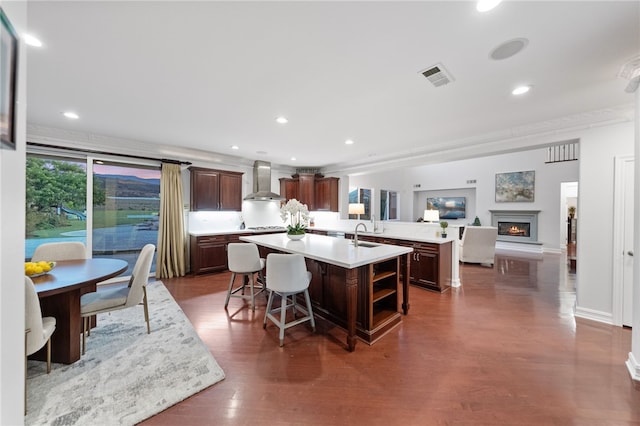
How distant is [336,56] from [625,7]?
175 centimetres

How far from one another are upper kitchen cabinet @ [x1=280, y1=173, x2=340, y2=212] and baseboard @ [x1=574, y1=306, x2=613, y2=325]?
4800mm

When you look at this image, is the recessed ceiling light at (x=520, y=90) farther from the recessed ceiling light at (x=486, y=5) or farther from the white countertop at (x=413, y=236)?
the white countertop at (x=413, y=236)

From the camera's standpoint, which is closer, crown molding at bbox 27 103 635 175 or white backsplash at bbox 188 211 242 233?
crown molding at bbox 27 103 635 175

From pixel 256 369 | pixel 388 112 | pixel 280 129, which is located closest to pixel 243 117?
pixel 280 129

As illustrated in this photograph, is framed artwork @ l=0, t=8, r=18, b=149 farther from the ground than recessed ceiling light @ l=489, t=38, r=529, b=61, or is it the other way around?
recessed ceiling light @ l=489, t=38, r=529, b=61

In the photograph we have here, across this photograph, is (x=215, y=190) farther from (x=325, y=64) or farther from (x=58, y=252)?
(x=325, y=64)

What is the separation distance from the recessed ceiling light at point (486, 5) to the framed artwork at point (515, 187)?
8851mm

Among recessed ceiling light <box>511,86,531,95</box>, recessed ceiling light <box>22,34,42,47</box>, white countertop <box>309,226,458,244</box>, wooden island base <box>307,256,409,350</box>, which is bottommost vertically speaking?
wooden island base <box>307,256,409,350</box>

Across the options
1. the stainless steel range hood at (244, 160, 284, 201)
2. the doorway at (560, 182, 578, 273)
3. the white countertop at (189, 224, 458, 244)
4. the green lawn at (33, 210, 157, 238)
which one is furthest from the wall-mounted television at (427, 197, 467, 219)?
the green lawn at (33, 210, 157, 238)

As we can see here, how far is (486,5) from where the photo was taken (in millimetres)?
1339

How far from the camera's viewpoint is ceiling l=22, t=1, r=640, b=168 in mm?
1437

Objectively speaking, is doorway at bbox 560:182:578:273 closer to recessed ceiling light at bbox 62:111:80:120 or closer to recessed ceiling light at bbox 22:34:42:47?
recessed ceiling light at bbox 22:34:42:47

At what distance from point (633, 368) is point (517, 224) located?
758 cm

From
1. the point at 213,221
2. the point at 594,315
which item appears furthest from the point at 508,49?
the point at 213,221
